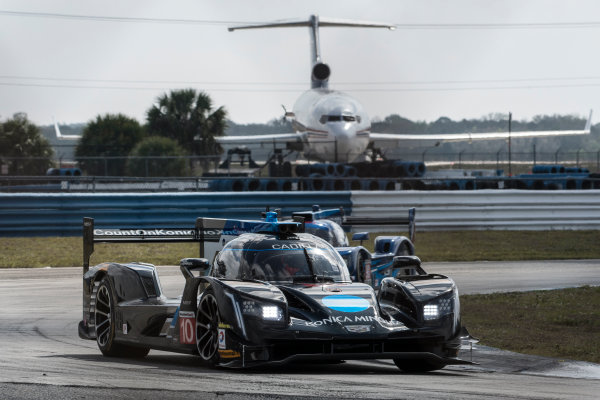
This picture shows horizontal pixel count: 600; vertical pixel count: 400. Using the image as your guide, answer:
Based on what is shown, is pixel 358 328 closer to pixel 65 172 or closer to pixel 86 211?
pixel 86 211

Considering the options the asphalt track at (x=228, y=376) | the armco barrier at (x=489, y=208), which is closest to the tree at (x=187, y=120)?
the armco barrier at (x=489, y=208)

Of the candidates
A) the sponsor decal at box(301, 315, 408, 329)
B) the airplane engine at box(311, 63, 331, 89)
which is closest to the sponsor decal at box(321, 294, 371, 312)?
the sponsor decal at box(301, 315, 408, 329)

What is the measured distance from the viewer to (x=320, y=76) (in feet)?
201

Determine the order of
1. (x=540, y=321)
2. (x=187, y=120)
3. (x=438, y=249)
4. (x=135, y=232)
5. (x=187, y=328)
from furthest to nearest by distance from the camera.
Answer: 1. (x=187, y=120)
2. (x=438, y=249)
3. (x=540, y=321)
4. (x=135, y=232)
5. (x=187, y=328)

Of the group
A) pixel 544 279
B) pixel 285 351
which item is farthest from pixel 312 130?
pixel 285 351

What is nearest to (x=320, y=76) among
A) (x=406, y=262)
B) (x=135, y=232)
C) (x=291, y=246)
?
(x=135, y=232)

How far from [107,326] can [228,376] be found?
299 cm

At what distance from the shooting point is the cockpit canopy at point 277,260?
34.6ft

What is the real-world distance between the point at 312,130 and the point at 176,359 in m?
42.8

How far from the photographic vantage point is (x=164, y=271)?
22172mm

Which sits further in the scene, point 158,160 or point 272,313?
point 158,160

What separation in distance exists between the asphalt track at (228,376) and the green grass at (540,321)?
66cm

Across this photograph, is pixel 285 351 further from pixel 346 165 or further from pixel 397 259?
pixel 346 165

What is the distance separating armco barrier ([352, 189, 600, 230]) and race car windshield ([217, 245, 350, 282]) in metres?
19.8
